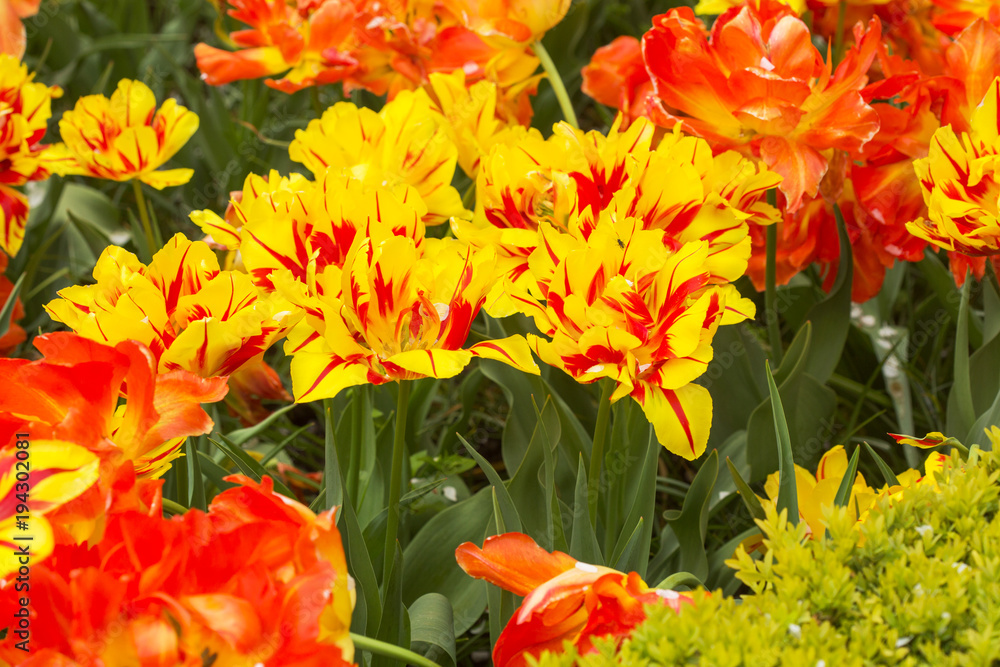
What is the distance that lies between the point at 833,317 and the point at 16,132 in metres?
1.32

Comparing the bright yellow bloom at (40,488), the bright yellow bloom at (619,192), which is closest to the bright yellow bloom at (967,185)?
the bright yellow bloom at (619,192)

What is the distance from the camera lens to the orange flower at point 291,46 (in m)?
1.69

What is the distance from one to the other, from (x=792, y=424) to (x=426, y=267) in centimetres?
78

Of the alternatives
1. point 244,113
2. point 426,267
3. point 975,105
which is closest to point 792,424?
point 975,105

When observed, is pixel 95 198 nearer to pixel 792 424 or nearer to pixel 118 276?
pixel 118 276

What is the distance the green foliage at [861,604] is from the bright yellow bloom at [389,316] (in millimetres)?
286

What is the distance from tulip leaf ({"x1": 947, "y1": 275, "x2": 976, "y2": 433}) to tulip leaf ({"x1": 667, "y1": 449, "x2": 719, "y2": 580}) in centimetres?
41

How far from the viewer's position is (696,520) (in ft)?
3.90

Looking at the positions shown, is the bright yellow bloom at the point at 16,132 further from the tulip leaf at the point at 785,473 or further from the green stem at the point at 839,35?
the green stem at the point at 839,35

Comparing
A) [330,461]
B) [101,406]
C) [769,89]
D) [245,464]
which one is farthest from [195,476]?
[769,89]

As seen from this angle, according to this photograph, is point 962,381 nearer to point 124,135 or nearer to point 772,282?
point 772,282

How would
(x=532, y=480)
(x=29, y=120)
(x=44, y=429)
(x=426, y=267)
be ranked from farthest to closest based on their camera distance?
(x=29, y=120) → (x=532, y=480) → (x=426, y=267) → (x=44, y=429)

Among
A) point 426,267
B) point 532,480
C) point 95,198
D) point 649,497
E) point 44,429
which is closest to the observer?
point 44,429

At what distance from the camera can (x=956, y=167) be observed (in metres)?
1.16
